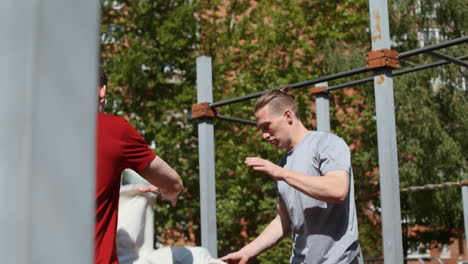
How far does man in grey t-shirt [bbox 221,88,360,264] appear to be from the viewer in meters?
2.64

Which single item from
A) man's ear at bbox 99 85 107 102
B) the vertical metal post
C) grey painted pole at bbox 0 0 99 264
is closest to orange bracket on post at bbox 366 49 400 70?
the vertical metal post

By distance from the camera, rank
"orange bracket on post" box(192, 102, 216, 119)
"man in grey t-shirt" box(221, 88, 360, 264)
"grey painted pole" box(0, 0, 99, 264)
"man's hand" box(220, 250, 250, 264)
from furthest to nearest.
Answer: "orange bracket on post" box(192, 102, 216, 119) → "man's hand" box(220, 250, 250, 264) → "man in grey t-shirt" box(221, 88, 360, 264) → "grey painted pole" box(0, 0, 99, 264)

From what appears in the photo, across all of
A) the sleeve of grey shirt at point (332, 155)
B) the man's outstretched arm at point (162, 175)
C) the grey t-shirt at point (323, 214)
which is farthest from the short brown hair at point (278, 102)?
the man's outstretched arm at point (162, 175)

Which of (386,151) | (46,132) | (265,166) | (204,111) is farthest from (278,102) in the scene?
(204,111)

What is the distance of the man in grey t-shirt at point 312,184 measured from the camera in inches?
104

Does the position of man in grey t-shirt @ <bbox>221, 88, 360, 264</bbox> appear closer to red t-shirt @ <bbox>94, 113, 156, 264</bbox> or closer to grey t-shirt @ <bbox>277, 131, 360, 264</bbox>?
grey t-shirt @ <bbox>277, 131, 360, 264</bbox>

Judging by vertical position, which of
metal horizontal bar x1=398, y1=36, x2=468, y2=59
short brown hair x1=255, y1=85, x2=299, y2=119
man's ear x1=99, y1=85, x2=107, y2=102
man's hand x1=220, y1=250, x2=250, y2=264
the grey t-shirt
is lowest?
man's hand x1=220, y1=250, x2=250, y2=264

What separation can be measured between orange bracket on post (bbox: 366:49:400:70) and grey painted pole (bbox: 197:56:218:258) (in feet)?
5.79

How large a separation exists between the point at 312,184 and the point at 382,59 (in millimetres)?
2254

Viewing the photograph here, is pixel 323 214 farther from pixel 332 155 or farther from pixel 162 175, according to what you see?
pixel 162 175

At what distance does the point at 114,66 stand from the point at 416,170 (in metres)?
9.21

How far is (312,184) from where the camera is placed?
8.55 ft

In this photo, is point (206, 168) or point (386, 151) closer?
point (386, 151)

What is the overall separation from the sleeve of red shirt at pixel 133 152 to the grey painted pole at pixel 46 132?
5.01ft
